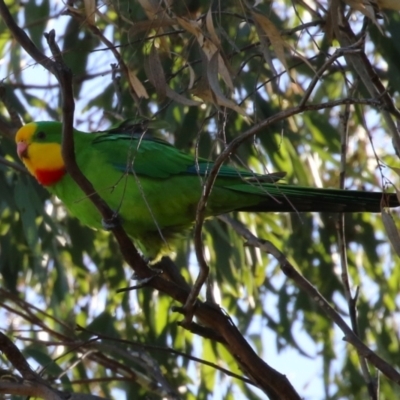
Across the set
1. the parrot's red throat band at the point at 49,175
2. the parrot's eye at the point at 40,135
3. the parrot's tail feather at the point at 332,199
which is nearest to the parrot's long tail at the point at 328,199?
the parrot's tail feather at the point at 332,199

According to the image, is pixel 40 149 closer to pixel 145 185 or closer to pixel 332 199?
pixel 145 185

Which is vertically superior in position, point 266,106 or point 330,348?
point 266,106

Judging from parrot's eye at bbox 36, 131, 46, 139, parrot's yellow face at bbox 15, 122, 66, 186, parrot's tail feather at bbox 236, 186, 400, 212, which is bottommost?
parrot's tail feather at bbox 236, 186, 400, 212

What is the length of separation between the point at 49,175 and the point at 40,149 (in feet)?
0.34

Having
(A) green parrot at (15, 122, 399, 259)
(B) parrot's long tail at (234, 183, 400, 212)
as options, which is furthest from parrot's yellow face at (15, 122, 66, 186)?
(B) parrot's long tail at (234, 183, 400, 212)

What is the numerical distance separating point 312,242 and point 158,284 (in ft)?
4.81

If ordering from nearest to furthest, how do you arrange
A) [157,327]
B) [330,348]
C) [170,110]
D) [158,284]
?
[158,284]
[170,110]
[157,327]
[330,348]

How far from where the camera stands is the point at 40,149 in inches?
105

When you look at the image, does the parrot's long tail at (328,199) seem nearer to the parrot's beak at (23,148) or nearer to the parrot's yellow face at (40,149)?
the parrot's yellow face at (40,149)

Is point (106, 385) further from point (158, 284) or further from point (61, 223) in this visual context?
point (158, 284)

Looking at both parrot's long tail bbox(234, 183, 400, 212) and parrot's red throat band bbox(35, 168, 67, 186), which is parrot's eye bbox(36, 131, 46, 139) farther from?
parrot's long tail bbox(234, 183, 400, 212)

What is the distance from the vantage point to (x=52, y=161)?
8.67 feet

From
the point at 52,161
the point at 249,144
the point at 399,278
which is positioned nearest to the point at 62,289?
the point at 52,161

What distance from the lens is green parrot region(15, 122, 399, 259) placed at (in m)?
2.43
